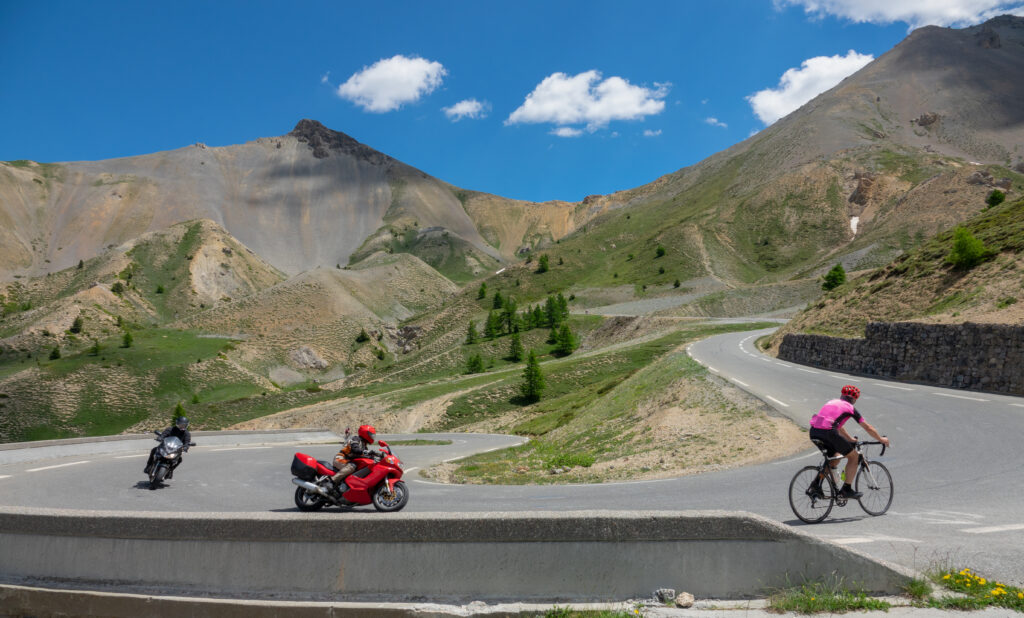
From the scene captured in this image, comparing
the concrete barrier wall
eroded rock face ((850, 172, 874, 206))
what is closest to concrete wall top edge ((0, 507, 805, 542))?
the concrete barrier wall

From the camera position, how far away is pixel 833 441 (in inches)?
356

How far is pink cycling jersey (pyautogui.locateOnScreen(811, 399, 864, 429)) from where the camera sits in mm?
9039

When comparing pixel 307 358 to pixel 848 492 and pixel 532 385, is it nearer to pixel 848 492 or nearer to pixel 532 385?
pixel 532 385

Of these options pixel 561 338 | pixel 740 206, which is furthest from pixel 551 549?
pixel 740 206

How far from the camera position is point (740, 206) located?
15038 cm

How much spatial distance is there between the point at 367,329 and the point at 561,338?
5079 cm

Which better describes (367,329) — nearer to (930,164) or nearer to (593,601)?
(593,601)

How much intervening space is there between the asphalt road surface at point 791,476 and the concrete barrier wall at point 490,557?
58 cm

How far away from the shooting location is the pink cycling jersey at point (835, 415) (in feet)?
29.7

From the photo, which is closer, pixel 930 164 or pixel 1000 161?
pixel 930 164

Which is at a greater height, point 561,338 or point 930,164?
point 930,164

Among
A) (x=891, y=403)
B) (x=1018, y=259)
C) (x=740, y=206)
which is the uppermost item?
(x=740, y=206)

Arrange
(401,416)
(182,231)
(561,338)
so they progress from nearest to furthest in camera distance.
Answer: (401,416), (561,338), (182,231)

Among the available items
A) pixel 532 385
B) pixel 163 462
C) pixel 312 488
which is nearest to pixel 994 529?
pixel 312 488
